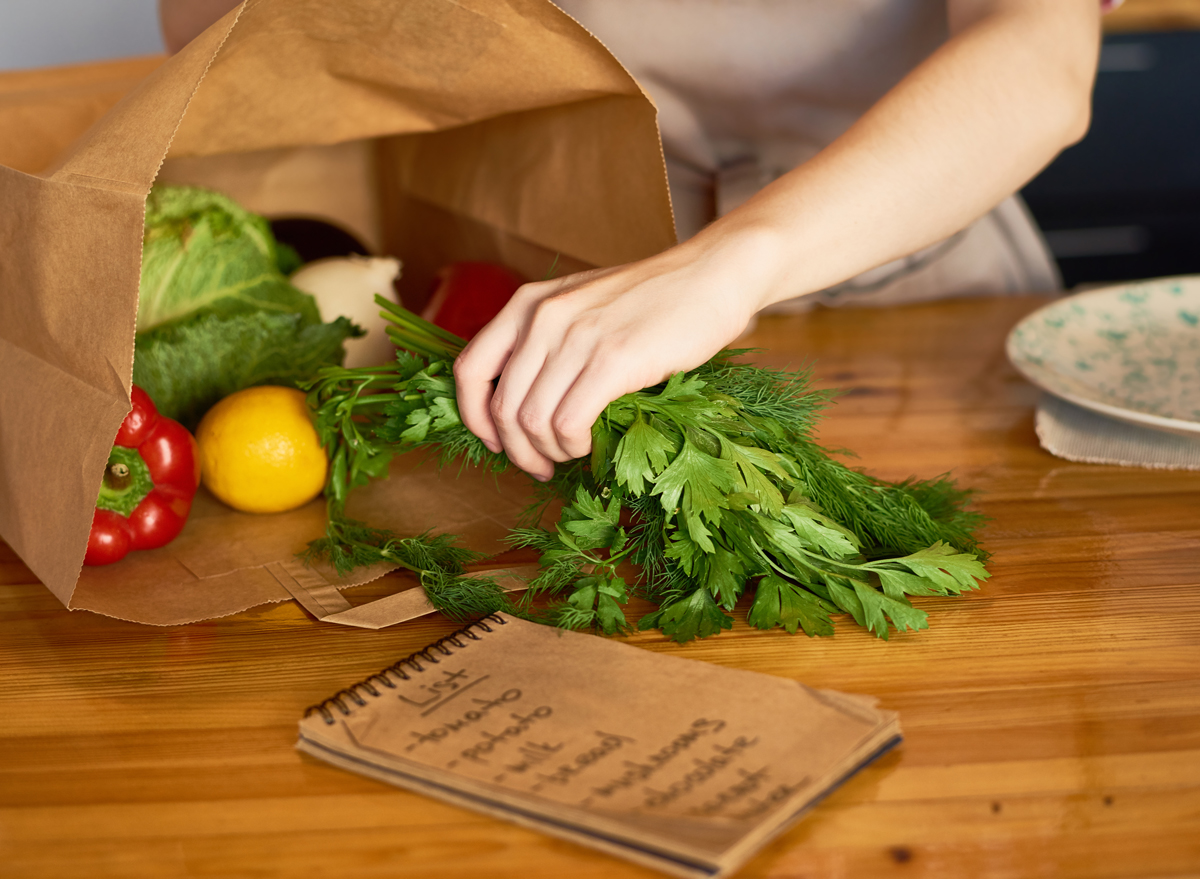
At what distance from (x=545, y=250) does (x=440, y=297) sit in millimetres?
133

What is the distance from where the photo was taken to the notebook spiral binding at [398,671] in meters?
0.55

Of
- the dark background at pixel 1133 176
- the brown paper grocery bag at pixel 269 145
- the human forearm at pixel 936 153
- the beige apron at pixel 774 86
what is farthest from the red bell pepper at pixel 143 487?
the dark background at pixel 1133 176

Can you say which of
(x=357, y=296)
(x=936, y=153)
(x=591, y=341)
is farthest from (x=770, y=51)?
(x=591, y=341)

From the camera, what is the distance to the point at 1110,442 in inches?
34.5

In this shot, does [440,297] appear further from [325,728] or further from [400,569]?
[325,728]

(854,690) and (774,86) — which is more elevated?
(774,86)

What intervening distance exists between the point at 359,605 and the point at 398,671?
0.12 m

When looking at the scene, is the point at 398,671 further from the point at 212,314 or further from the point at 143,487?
the point at 212,314

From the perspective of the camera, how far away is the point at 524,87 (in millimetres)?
832

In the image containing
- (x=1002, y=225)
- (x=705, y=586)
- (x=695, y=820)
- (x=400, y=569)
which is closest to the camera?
(x=695, y=820)

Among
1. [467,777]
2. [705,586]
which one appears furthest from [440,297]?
[467,777]

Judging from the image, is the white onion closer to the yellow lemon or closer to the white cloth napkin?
the yellow lemon

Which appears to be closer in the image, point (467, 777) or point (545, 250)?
point (467, 777)

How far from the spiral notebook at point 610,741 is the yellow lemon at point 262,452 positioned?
273 mm
